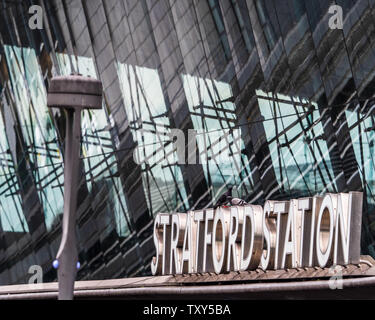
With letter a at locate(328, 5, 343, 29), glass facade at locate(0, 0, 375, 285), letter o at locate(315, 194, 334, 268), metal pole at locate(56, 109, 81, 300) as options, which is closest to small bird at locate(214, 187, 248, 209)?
glass facade at locate(0, 0, 375, 285)

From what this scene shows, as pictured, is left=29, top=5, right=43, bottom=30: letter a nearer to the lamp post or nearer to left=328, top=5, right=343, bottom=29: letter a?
left=328, top=5, right=343, bottom=29: letter a

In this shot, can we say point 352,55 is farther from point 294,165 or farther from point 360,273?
point 360,273

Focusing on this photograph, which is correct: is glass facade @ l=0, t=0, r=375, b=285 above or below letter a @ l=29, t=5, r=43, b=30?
below

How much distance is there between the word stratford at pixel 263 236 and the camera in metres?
16.2

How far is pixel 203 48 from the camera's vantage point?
22469mm

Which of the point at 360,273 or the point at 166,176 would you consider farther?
the point at 166,176

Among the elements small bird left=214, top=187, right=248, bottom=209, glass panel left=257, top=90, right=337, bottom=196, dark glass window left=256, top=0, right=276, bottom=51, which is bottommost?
small bird left=214, top=187, right=248, bottom=209

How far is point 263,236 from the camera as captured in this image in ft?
59.6

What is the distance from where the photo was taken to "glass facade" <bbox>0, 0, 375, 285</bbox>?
1848cm

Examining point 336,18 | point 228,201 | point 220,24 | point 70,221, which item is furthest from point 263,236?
point 70,221

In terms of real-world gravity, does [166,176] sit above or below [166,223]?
above

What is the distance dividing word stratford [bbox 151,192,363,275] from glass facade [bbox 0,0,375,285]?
131 centimetres

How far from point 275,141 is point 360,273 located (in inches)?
203

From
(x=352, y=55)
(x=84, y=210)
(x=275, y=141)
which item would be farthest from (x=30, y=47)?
(x=352, y=55)
